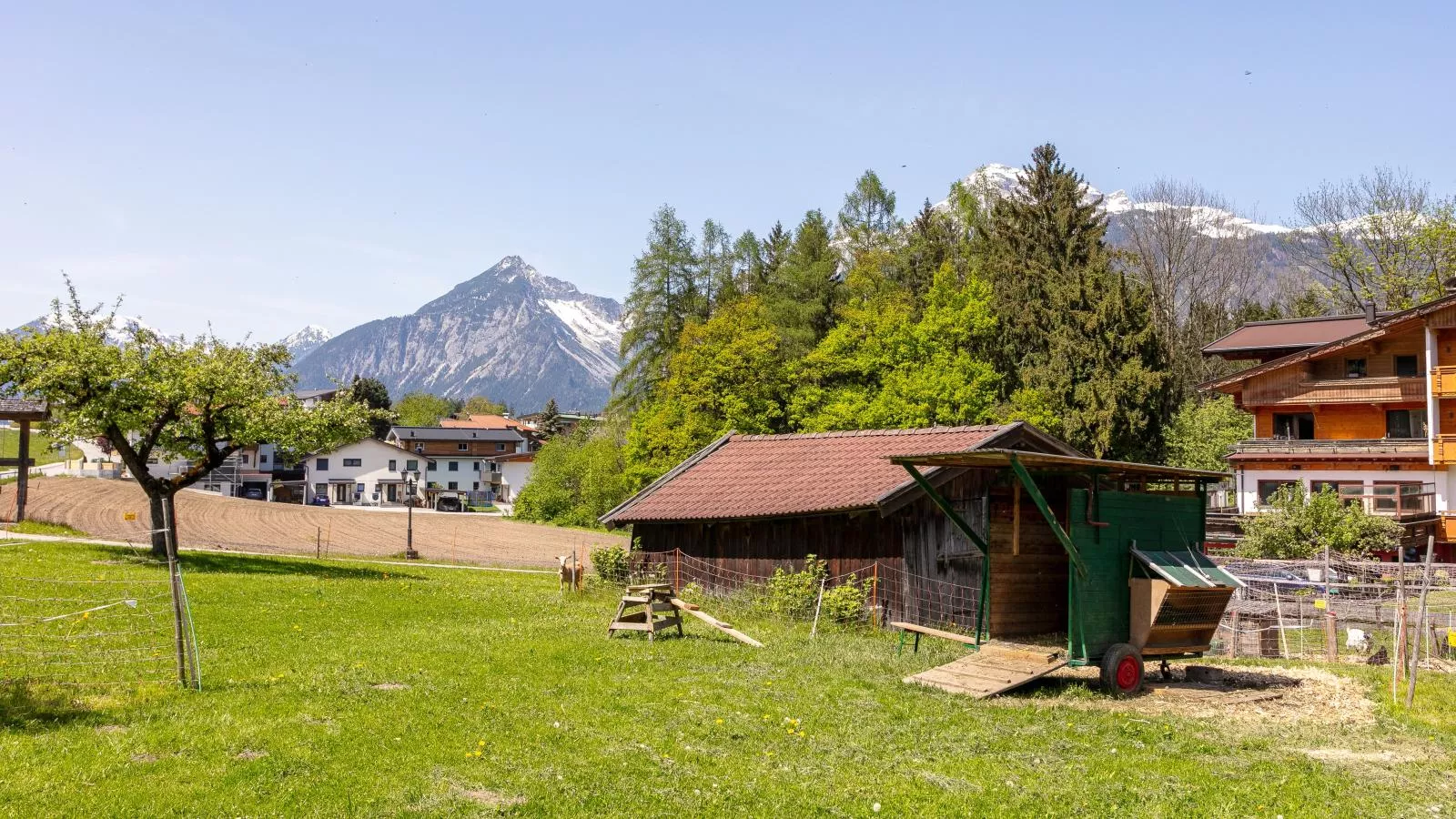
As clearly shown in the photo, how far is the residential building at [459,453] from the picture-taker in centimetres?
11106

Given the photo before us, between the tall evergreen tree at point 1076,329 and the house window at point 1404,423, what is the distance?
9.09 metres

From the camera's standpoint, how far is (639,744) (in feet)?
37.1

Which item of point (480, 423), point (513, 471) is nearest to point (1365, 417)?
point (513, 471)

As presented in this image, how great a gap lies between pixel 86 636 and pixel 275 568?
17.7 meters

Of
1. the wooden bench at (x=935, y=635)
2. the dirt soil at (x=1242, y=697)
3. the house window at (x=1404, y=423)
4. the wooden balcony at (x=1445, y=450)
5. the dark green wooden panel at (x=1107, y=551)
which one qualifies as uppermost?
the house window at (x=1404, y=423)

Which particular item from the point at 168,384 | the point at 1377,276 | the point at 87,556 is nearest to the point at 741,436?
the point at 168,384

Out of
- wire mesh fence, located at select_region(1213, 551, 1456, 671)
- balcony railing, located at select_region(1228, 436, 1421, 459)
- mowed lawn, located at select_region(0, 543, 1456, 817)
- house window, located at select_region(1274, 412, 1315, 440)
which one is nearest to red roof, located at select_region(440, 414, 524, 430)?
house window, located at select_region(1274, 412, 1315, 440)

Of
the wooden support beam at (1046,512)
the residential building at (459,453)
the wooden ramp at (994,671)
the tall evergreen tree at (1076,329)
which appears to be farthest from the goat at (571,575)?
the residential building at (459,453)

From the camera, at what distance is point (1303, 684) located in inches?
652

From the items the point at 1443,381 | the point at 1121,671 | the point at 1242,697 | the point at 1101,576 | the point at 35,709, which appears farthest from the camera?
the point at 1443,381

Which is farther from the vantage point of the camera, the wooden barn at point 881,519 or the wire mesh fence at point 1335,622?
the wire mesh fence at point 1335,622

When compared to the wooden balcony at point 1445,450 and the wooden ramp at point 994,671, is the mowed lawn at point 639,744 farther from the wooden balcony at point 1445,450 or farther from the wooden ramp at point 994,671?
the wooden balcony at point 1445,450

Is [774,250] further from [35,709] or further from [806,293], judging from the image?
[35,709]

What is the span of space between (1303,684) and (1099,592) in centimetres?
378
